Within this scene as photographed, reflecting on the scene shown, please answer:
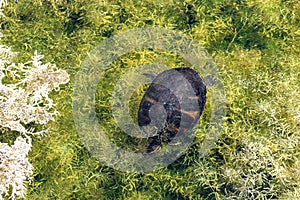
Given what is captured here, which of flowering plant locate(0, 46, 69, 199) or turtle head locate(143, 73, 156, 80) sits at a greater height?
turtle head locate(143, 73, 156, 80)

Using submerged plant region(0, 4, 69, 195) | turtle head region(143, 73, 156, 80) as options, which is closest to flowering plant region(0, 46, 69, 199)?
submerged plant region(0, 4, 69, 195)

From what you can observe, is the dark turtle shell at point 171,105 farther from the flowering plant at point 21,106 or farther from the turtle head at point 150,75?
the flowering plant at point 21,106

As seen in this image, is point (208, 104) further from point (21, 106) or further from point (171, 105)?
point (21, 106)

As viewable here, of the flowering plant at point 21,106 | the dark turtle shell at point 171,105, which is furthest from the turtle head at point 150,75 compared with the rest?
the flowering plant at point 21,106

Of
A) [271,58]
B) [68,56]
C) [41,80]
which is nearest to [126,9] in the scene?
[68,56]

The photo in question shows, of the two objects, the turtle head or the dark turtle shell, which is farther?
the turtle head

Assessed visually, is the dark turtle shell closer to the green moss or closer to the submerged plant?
the green moss
